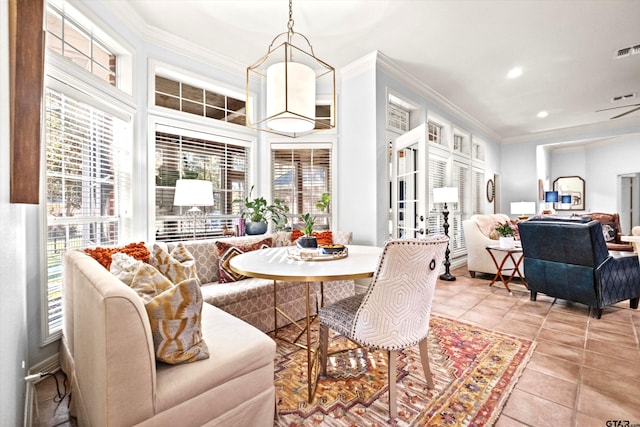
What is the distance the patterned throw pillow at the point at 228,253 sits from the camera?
261cm

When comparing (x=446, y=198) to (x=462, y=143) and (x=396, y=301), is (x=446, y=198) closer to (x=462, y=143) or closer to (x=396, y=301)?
(x=462, y=143)

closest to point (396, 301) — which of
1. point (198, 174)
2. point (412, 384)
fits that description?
point (412, 384)

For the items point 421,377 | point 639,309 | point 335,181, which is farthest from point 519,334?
point 335,181

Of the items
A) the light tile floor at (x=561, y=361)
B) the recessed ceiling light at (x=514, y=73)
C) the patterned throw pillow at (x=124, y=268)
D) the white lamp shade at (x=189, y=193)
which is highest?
the recessed ceiling light at (x=514, y=73)

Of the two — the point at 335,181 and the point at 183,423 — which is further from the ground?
the point at 335,181

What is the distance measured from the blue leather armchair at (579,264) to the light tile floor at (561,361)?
23 cm

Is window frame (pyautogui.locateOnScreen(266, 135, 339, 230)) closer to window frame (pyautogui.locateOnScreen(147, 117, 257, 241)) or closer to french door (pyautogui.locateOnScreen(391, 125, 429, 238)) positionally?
window frame (pyautogui.locateOnScreen(147, 117, 257, 241))

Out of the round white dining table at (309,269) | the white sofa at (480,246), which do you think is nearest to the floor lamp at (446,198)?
the white sofa at (480,246)

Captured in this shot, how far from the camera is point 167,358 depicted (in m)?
1.11

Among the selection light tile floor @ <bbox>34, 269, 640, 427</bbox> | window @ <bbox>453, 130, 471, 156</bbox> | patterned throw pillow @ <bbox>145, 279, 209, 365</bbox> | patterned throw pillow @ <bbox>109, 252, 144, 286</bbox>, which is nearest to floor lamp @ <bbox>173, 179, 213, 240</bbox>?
patterned throw pillow @ <bbox>109, 252, 144, 286</bbox>

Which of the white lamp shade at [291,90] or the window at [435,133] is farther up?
the window at [435,133]

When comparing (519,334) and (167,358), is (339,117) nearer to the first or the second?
(519,334)

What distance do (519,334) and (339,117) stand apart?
3.17 m

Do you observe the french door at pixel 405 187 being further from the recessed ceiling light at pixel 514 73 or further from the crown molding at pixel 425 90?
the recessed ceiling light at pixel 514 73
